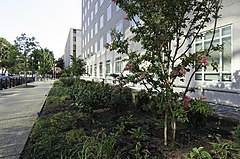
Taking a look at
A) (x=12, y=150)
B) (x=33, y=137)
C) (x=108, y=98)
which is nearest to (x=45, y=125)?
(x=33, y=137)

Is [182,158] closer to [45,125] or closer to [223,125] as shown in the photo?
[223,125]

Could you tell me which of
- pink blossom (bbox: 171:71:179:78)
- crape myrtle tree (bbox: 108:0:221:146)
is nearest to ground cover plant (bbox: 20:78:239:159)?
crape myrtle tree (bbox: 108:0:221:146)

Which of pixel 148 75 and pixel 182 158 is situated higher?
pixel 148 75

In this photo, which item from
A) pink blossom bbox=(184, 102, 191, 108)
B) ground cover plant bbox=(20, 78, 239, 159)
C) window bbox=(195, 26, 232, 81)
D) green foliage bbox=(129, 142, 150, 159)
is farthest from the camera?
window bbox=(195, 26, 232, 81)

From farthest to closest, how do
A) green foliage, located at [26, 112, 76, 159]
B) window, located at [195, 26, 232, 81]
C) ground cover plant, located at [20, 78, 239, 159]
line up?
window, located at [195, 26, 232, 81]
green foliage, located at [26, 112, 76, 159]
ground cover plant, located at [20, 78, 239, 159]

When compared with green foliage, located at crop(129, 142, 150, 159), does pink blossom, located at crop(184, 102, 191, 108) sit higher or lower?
higher

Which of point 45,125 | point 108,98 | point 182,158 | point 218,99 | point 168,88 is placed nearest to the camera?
point 182,158

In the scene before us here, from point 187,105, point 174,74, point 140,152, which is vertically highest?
point 174,74

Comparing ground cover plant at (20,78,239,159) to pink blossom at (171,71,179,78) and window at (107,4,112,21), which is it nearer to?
pink blossom at (171,71,179,78)

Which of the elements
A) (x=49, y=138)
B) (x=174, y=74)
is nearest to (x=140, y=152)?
(x=174, y=74)

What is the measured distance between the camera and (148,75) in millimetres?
3842

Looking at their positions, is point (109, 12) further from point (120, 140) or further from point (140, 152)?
point (140, 152)

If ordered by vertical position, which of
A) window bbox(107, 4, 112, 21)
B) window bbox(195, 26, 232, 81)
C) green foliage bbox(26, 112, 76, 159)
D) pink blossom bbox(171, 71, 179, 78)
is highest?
window bbox(107, 4, 112, 21)

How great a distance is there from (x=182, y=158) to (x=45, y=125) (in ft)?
11.2
